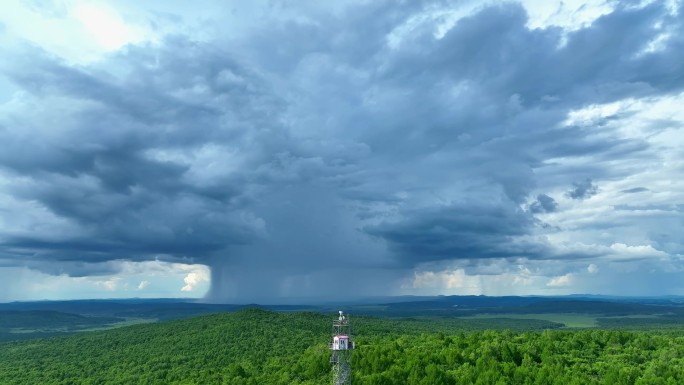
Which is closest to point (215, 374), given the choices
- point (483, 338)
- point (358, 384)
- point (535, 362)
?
point (358, 384)

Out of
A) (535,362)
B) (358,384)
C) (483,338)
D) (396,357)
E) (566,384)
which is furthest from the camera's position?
(483,338)

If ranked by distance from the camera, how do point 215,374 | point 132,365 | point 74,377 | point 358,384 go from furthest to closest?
point 132,365 < point 74,377 < point 215,374 < point 358,384

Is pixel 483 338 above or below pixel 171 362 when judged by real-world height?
above

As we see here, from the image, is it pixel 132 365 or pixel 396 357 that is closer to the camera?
pixel 396 357

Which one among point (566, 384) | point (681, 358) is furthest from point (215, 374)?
point (681, 358)

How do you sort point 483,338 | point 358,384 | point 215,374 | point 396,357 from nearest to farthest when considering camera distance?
1. point 358,384
2. point 396,357
3. point 483,338
4. point 215,374

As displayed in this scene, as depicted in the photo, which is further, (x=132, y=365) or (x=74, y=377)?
(x=132, y=365)

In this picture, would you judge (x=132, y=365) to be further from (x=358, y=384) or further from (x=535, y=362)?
A: (x=535, y=362)

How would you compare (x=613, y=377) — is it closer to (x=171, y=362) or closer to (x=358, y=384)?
(x=358, y=384)

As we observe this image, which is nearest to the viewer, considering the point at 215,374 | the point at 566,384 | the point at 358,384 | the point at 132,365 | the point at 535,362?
the point at 566,384
